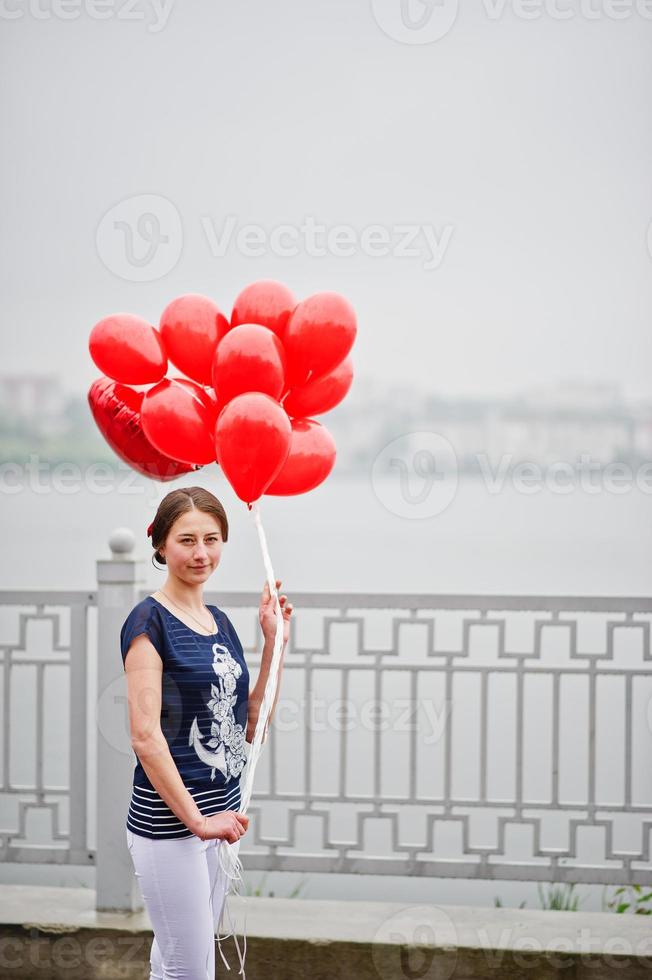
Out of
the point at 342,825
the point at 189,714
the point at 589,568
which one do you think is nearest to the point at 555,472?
the point at 589,568

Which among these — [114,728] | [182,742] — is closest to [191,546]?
[182,742]

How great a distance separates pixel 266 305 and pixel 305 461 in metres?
0.31

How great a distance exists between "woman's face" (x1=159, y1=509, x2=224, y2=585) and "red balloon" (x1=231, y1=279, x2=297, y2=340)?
17.2 inches

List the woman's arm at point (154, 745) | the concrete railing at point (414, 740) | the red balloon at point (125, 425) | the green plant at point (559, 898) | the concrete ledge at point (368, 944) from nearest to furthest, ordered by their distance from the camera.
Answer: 1. the woman's arm at point (154, 745)
2. the red balloon at point (125, 425)
3. the concrete ledge at point (368, 944)
4. the concrete railing at point (414, 740)
5. the green plant at point (559, 898)

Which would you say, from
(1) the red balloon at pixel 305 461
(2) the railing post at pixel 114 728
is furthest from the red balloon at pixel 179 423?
(2) the railing post at pixel 114 728

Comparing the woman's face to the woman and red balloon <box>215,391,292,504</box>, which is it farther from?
red balloon <box>215,391,292,504</box>

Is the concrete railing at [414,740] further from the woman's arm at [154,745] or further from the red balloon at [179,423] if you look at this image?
the woman's arm at [154,745]

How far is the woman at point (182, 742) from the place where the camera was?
154 centimetres

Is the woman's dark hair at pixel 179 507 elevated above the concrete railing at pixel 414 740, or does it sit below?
above

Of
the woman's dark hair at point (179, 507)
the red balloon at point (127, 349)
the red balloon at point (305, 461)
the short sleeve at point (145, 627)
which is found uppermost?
the red balloon at point (127, 349)

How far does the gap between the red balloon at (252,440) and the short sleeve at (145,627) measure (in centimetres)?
31

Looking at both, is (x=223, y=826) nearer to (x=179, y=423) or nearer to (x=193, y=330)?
(x=179, y=423)

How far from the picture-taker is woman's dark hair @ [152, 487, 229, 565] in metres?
1.65

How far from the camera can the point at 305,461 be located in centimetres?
195
